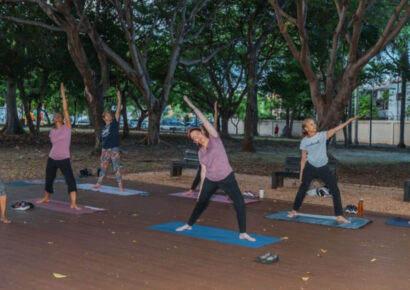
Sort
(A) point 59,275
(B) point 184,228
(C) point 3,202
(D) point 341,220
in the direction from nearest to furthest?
1. (A) point 59,275
2. (B) point 184,228
3. (C) point 3,202
4. (D) point 341,220

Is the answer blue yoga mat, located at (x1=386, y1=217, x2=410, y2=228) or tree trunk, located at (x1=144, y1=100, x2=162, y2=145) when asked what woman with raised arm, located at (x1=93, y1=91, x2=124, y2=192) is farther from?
tree trunk, located at (x1=144, y1=100, x2=162, y2=145)

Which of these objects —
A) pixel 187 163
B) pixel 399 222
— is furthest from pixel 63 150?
pixel 399 222

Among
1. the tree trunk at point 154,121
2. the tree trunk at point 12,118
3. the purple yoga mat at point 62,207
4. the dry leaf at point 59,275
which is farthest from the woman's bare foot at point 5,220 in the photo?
the tree trunk at point 12,118

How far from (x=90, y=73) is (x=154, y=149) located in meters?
5.52

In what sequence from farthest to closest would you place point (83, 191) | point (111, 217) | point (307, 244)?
1. point (83, 191)
2. point (111, 217)
3. point (307, 244)

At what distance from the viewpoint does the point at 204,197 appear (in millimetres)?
7281

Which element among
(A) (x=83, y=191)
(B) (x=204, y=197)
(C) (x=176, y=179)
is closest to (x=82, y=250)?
(B) (x=204, y=197)

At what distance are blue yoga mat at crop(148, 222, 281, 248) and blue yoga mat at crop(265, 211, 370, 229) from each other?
1.33 meters

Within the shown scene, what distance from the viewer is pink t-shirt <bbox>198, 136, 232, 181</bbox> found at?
275 inches

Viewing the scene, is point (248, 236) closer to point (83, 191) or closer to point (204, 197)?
point (204, 197)

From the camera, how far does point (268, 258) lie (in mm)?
6113

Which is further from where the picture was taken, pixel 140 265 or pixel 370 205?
pixel 370 205

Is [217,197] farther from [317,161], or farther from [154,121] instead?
[154,121]

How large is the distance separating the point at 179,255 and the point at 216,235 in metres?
1.23
